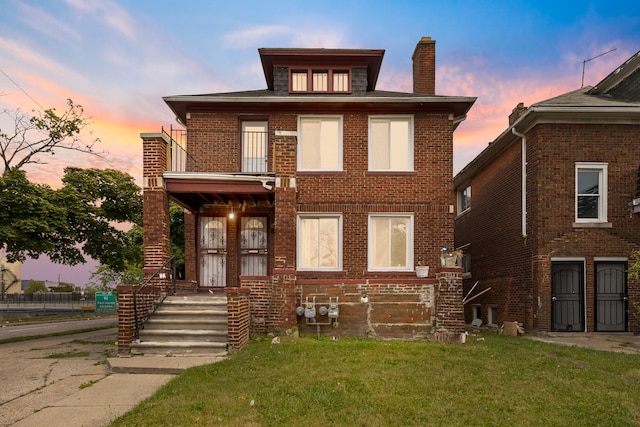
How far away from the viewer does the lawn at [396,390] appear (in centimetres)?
537

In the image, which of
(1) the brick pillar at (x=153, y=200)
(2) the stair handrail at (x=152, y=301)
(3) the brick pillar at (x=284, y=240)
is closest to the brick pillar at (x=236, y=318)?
(3) the brick pillar at (x=284, y=240)

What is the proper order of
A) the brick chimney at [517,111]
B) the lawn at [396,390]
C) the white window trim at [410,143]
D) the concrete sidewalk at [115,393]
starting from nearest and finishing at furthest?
1. the lawn at [396,390]
2. the concrete sidewalk at [115,393]
3. the white window trim at [410,143]
4. the brick chimney at [517,111]

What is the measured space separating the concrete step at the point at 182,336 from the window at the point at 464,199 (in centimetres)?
1404

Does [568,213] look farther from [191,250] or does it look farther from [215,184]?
[191,250]

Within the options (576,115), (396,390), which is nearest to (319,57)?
(576,115)

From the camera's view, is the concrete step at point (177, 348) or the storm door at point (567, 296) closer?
the concrete step at point (177, 348)

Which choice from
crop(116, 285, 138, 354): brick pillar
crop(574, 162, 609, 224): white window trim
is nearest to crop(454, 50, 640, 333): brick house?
crop(574, 162, 609, 224): white window trim

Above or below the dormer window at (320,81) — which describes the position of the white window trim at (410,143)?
below

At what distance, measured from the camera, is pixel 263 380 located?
6.77 metres

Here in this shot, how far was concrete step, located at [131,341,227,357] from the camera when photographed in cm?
886

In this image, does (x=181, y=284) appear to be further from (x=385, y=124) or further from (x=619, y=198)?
(x=619, y=198)

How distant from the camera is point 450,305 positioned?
36.9 feet

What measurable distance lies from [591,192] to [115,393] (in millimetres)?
13481

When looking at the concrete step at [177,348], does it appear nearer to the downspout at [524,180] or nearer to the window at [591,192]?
the downspout at [524,180]
